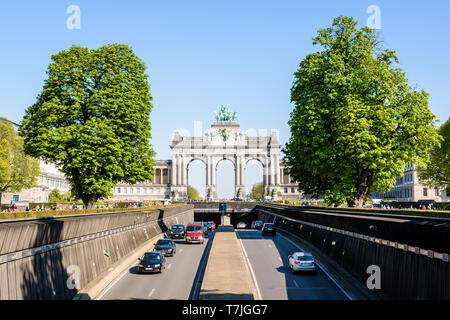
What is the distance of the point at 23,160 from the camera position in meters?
69.9

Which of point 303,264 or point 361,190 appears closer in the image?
point 303,264

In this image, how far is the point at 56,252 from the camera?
2166 centimetres

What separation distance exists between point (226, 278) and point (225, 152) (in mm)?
140839

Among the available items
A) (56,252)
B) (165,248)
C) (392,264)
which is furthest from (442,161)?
(56,252)

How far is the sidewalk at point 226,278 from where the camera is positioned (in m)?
20.8

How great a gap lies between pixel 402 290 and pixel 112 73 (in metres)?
32.3

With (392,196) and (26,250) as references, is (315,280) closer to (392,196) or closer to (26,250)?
(26,250)

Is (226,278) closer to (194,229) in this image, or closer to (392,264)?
(392,264)

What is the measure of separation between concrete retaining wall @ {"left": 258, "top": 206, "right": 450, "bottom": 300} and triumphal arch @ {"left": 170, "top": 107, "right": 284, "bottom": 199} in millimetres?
128765

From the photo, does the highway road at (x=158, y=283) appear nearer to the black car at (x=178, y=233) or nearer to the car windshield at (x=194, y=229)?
the car windshield at (x=194, y=229)

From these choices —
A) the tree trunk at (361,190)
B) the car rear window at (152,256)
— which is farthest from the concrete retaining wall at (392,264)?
the car rear window at (152,256)

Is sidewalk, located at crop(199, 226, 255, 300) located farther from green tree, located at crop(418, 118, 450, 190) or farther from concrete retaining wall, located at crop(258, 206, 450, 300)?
green tree, located at crop(418, 118, 450, 190)

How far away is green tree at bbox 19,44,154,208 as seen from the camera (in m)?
38.3
